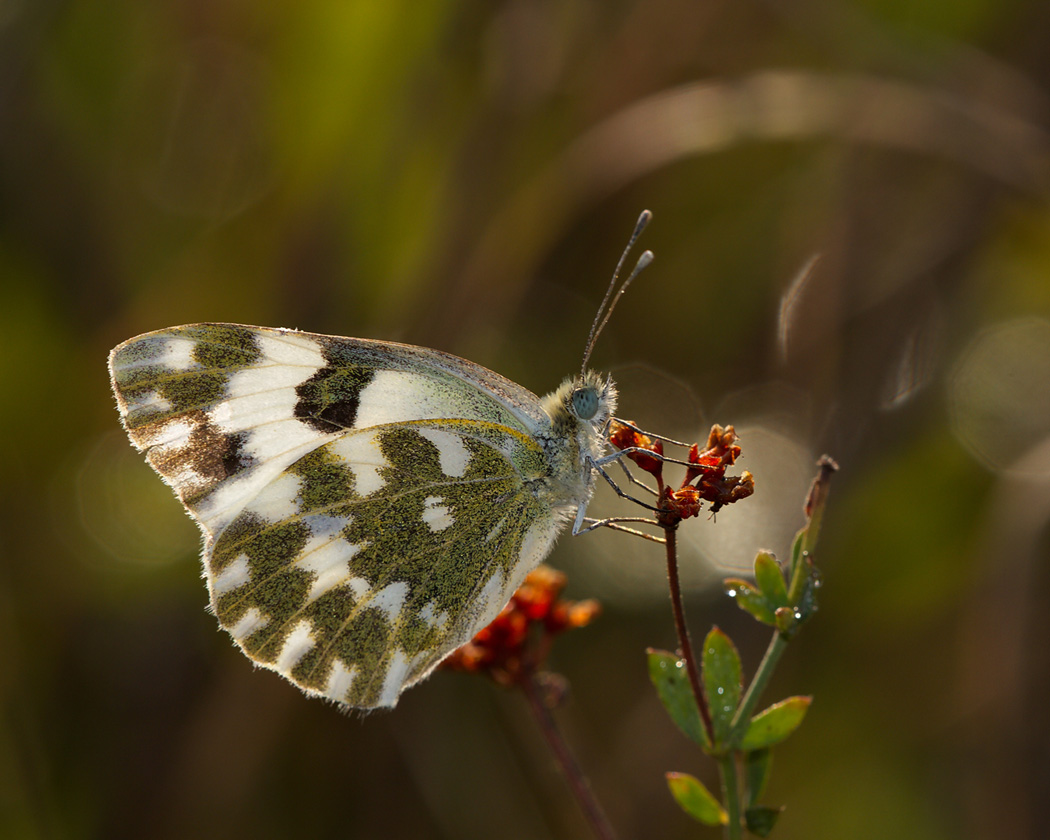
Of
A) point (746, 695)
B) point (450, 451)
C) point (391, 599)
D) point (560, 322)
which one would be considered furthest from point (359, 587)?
point (560, 322)

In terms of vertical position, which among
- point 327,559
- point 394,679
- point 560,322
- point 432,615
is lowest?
point 394,679

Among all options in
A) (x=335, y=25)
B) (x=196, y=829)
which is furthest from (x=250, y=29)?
(x=196, y=829)

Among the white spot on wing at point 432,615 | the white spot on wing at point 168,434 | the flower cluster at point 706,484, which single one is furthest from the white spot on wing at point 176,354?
the flower cluster at point 706,484

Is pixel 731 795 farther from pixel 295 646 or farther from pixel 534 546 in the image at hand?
pixel 295 646

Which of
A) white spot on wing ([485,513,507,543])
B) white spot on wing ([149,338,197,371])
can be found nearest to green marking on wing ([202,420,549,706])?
white spot on wing ([485,513,507,543])

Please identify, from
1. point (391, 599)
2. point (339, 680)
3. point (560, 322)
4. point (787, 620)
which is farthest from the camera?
point (560, 322)

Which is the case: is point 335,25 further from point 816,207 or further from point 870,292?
point 870,292

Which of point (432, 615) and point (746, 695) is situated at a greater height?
point (432, 615)
